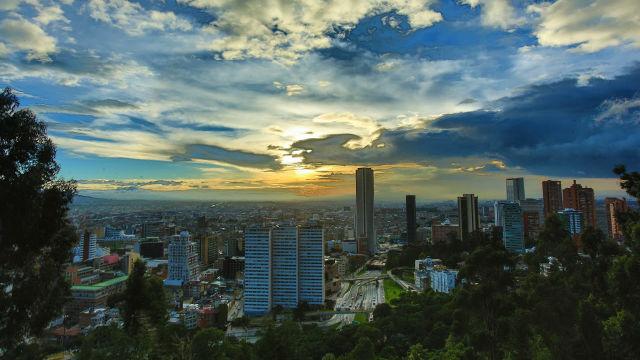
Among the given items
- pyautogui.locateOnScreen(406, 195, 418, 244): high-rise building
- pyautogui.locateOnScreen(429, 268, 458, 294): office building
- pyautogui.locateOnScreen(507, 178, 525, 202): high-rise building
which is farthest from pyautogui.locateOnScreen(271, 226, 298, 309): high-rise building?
pyautogui.locateOnScreen(507, 178, 525, 202): high-rise building

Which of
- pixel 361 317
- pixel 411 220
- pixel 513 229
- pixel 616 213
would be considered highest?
pixel 616 213

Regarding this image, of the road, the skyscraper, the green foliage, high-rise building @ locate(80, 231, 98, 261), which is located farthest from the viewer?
high-rise building @ locate(80, 231, 98, 261)

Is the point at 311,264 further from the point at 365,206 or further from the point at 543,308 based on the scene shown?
the point at 365,206

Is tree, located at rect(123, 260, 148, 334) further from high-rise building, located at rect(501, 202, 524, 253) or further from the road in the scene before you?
high-rise building, located at rect(501, 202, 524, 253)

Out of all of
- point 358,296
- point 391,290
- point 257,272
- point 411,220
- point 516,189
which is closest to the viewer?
point 257,272

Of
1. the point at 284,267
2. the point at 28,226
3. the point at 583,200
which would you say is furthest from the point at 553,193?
the point at 28,226

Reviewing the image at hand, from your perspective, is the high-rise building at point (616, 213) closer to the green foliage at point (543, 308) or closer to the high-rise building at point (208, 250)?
the green foliage at point (543, 308)
